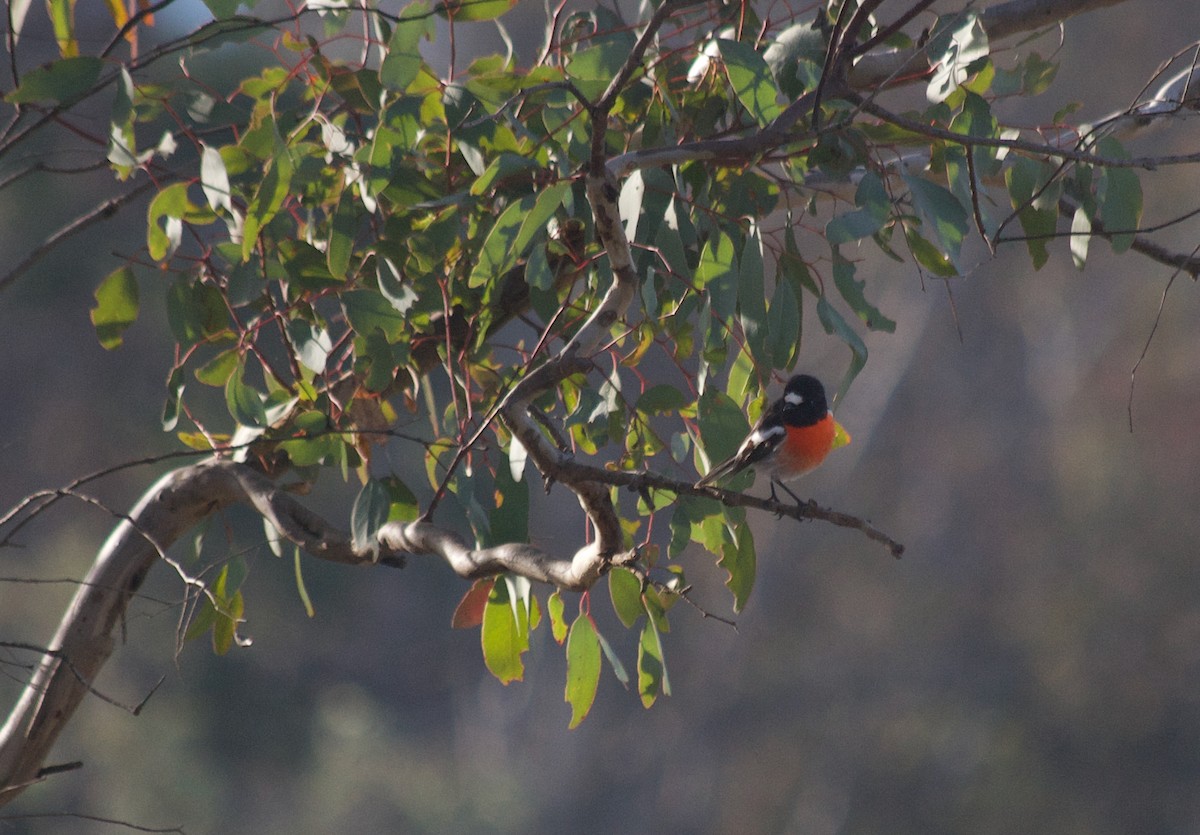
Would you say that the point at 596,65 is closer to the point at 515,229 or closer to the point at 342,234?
the point at 515,229

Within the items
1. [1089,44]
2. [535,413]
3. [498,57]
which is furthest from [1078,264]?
[1089,44]

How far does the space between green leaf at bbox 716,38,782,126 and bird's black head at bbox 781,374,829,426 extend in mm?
987

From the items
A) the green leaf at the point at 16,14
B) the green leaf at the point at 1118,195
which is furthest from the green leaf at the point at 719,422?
the green leaf at the point at 16,14

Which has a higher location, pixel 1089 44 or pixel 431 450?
pixel 431 450

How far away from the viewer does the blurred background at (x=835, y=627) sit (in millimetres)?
9328

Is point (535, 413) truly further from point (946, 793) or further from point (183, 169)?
point (946, 793)

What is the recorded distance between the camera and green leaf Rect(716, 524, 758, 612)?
164 cm

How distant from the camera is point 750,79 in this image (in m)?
1.33

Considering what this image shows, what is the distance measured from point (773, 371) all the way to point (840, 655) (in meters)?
9.22

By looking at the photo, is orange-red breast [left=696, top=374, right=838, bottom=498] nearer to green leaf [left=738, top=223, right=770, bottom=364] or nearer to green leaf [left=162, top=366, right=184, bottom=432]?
green leaf [left=738, top=223, right=770, bottom=364]

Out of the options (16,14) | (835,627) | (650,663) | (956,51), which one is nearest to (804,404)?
(650,663)

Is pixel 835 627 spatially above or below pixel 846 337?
below

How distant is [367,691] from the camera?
1032 centimetres

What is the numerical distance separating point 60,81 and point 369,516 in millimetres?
585
